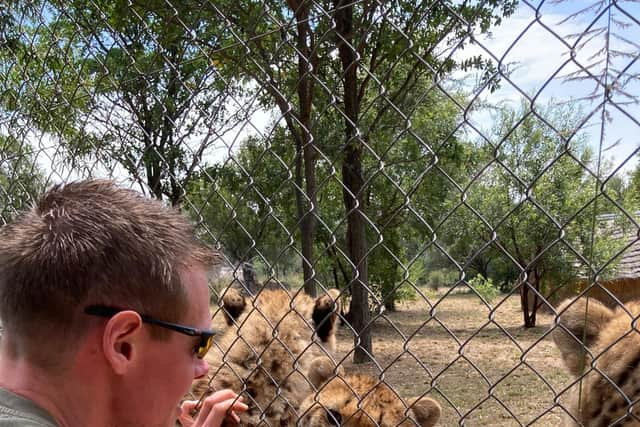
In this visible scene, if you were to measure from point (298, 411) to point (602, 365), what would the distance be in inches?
67.0

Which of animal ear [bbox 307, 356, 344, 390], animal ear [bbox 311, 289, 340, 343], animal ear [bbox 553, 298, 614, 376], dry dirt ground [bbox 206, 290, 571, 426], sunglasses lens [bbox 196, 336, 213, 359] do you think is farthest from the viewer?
dry dirt ground [bbox 206, 290, 571, 426]

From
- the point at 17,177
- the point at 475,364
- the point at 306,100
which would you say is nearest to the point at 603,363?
the point at 306,100

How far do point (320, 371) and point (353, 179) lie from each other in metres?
4.28

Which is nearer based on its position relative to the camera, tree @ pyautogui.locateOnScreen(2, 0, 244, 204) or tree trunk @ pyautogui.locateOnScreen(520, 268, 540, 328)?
tree @ pyautogui.locateOnScreen(2, 0, 244, 204)

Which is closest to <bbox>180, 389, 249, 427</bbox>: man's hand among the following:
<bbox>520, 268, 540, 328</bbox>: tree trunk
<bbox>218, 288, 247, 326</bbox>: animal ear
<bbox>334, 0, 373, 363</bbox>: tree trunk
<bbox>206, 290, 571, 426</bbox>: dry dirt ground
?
<bbox>334, 0, 373, 363</bbox>: tree trunk

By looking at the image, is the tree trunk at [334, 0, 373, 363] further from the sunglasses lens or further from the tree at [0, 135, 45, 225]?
the tree at [0, 135, 45, 225]

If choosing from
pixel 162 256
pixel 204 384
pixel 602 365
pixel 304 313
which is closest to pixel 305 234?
pixel 304 313

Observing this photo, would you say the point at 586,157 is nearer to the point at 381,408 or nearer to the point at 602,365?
the point at 602,365

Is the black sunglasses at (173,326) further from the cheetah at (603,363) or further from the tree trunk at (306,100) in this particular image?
the cheetah at (603,363)

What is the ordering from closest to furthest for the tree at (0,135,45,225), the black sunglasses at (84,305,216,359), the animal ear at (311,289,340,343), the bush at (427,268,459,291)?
the black sunglasses at (84,305,216,359) < the animal ear at (311,289,340,343) < the tree at (0,135,45,225) < the bush at (427,268,459,291)

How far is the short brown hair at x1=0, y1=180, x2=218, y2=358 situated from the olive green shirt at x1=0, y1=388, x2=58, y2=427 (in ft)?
0.57

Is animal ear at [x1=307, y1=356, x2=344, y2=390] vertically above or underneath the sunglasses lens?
underneath

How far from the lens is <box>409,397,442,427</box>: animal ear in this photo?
141 inches

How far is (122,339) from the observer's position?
1.75 meters
